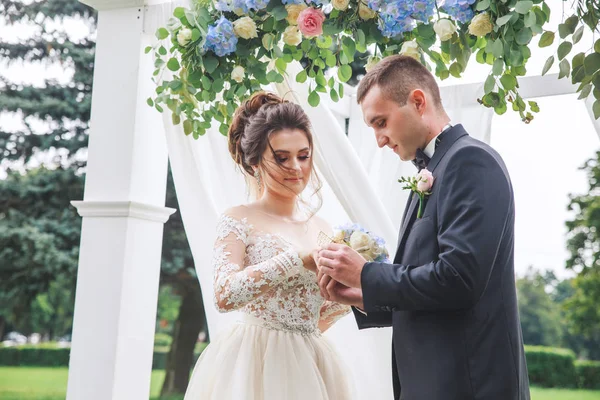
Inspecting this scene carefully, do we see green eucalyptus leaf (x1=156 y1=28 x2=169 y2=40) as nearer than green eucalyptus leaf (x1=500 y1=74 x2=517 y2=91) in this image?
A: No

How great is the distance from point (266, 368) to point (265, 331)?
17 cm

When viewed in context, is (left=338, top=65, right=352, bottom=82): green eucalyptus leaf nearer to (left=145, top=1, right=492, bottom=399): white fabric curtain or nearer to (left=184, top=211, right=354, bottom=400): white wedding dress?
(left=145, top=1, right=492, bottom=399): white fabric curtain

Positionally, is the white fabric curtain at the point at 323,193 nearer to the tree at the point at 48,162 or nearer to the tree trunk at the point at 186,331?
the tree at the point at 48,162

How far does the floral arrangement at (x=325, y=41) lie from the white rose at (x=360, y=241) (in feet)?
2.18

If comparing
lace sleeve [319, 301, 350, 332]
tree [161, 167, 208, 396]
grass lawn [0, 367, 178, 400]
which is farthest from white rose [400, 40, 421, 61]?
grass lawn [0, 367, 178, 400]

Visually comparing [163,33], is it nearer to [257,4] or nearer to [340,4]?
[257,4]

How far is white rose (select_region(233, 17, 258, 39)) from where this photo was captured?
267cm

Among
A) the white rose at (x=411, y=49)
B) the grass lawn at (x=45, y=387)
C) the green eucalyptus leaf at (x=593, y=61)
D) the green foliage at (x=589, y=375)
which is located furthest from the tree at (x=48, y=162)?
the green foliage at (x=589, y=375)

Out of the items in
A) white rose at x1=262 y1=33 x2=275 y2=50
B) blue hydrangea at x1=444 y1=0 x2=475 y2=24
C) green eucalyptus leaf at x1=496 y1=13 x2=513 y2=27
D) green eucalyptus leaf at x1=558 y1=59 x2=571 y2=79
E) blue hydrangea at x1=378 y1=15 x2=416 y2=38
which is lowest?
green eucalyptus leaf at x1=558 y1=59 x2=571 y2=79

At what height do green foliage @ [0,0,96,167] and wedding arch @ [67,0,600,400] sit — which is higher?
green foliage @ [0,0,96,167]

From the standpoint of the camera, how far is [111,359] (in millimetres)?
2914

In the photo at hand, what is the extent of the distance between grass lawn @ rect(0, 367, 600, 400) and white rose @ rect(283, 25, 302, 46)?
12983mm

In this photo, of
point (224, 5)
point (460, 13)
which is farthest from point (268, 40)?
point (460, 13)

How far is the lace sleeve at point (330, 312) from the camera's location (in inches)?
117
